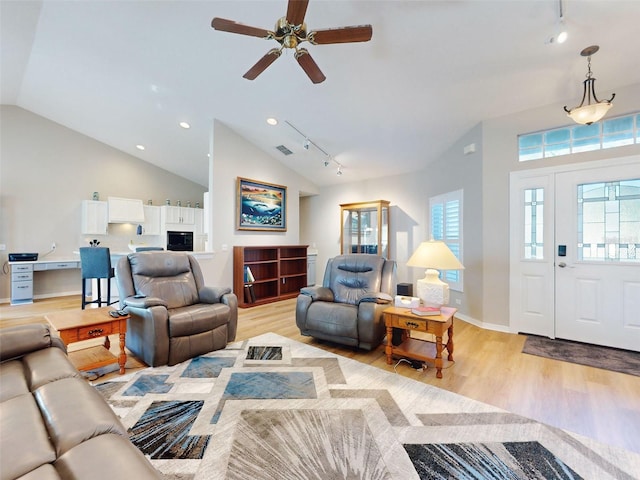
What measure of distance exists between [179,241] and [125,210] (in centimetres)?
133

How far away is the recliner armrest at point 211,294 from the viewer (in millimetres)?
3184

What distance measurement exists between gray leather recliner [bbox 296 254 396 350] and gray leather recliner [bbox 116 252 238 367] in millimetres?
915

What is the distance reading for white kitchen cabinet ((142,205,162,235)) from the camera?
6.86m

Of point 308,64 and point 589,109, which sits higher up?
point 308,64

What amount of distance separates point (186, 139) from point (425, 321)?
222 inches

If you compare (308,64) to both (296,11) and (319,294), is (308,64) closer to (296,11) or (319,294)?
(296,11)

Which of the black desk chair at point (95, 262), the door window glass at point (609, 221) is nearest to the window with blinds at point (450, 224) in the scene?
the door window glass at point (609, 221)

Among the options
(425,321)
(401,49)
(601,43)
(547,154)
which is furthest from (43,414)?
(547,154)

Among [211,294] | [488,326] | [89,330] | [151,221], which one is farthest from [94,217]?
[488,326]

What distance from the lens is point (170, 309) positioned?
3.01 meters

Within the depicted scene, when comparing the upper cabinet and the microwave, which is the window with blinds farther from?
the upper cabinet

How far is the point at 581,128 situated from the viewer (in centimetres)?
330

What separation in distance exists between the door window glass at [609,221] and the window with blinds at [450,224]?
1440mm

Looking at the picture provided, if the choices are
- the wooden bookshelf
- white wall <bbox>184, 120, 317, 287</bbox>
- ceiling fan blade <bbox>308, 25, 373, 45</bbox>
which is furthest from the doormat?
white wall <bbox>184, 120, 317, 287</bbox>
